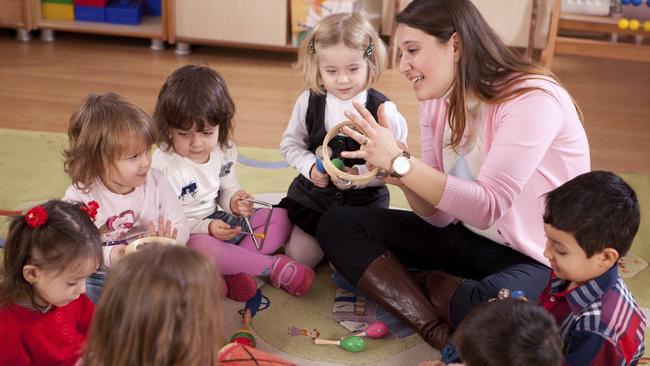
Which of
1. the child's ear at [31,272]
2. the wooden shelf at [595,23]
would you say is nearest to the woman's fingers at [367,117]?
the child's ear at [31,272]

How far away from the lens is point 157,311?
3.47ft

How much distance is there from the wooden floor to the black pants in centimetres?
87

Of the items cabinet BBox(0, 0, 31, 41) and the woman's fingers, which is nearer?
the woman's fingers

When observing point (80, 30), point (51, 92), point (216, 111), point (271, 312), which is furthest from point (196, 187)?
point (80, 30)

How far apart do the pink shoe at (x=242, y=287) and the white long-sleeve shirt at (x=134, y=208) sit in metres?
0.14

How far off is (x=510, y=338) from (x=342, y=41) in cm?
96

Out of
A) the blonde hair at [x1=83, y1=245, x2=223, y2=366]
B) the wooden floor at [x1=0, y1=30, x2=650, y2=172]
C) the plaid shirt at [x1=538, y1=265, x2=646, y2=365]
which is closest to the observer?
the blonde hair at [x1=83, y1=245, x2=223, y2=366]

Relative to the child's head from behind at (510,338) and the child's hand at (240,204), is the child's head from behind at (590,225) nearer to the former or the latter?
the child's head from behind at (510,338)

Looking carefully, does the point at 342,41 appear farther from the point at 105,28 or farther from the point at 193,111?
the point at 105,28

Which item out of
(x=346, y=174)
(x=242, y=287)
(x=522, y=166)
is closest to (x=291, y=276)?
(x=242, y=287)

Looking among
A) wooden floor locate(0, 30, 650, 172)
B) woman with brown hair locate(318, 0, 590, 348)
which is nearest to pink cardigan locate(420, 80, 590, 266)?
woman with brown hair locate(318, 0, 590, 348)

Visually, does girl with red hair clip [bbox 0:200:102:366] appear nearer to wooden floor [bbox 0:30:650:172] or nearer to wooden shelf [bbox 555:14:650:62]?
wooden floor [bbox 0:30:650:172]

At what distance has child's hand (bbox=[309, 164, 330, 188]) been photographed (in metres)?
1.99

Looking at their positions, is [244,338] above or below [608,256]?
below
